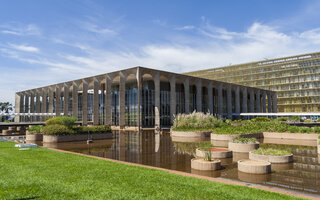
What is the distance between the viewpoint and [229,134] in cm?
2203

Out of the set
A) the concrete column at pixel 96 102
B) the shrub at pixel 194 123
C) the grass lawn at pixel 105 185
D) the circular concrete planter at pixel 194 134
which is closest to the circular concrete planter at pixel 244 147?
the grass lawn at pixel 105 185

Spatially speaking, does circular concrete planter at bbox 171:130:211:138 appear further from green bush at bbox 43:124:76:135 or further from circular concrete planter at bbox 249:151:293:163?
circular concrete planter at bbox 249:151:293:163

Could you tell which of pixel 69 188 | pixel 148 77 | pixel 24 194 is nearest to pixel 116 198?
pixel 69 188

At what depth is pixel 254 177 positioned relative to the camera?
30.8ft

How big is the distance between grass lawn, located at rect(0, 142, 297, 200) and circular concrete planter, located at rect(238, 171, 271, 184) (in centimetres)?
176

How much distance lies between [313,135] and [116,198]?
73.5ft

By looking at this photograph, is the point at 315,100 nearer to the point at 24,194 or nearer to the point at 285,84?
the point at 285,84

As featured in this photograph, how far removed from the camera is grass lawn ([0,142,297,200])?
6427mm

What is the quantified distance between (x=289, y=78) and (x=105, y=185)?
94.4m

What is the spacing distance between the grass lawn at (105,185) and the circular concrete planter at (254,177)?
1.76m

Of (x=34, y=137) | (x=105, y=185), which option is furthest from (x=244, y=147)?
(x=34, y=137)

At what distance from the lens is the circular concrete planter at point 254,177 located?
8.91 m

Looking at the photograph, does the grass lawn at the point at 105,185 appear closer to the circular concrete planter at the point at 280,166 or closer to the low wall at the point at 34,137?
the circular concrete planter at the point at 280,166

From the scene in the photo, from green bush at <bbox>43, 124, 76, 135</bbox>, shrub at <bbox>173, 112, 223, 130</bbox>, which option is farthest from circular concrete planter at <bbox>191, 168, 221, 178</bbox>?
shrub at <bbox>173, 112, 223, 130</bbox>
